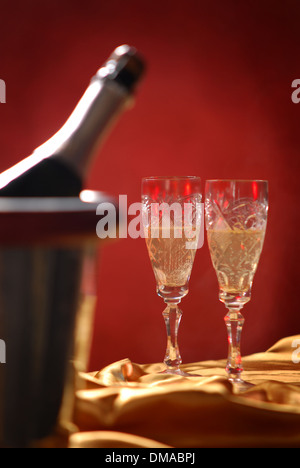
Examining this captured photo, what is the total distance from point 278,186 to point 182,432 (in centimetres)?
93

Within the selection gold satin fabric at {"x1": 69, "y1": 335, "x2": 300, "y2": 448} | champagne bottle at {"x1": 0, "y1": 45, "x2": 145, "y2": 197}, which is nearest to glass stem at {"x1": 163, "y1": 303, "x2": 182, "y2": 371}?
gold satin fabric at {"x1": 69, "y1": 335, "x2": 300, "y2": 448}

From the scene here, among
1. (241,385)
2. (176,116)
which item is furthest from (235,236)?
(176,116)

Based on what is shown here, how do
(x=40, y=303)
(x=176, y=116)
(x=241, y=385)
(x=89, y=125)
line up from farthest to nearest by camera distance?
(x=176, y=116), (x=241, y=385), (x=89, y=125), (x=40, y=303)

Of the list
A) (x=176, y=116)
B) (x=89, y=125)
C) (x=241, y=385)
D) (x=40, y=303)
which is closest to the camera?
(x=40, y=303)

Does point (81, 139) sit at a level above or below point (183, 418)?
above

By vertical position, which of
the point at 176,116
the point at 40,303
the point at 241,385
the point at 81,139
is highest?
the point at 176,116

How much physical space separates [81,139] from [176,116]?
34.7 inches

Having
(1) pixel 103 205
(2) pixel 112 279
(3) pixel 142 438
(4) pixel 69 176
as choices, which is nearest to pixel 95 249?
(1) pixel 103 205

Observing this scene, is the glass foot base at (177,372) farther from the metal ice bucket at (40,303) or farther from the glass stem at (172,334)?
the metal ice bucket at (40,303)

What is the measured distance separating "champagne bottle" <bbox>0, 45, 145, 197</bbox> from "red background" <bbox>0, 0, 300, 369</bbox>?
0.81 m

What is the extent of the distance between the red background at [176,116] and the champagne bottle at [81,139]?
81 cm

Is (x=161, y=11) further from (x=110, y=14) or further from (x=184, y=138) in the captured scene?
(x=184, y=138)

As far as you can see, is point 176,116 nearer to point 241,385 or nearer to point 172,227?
point 172,227

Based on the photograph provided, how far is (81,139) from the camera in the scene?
0.47m
